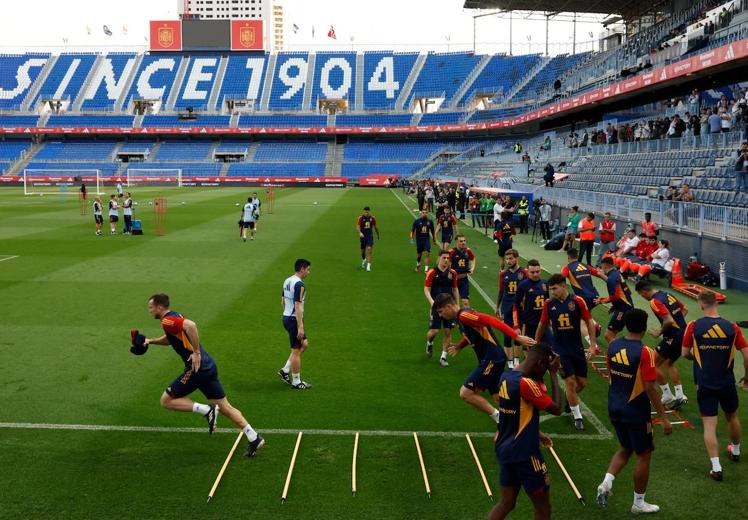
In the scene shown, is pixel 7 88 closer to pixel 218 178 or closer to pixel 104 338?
pixel 218 178

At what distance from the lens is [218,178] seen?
83.7 meters

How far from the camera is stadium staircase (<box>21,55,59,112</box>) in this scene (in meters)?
91.9

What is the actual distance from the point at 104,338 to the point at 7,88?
3809 inches

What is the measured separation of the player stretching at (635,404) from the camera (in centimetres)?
642

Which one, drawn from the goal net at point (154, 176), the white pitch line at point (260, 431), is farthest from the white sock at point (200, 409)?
the goal net at point (154, 176)

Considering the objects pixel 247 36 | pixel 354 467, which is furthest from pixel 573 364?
pixel 247 36

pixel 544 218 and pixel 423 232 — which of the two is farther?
pixel 544 218

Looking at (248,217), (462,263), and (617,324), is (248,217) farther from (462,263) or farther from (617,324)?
(617,324)

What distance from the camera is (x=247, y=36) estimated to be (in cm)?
10488

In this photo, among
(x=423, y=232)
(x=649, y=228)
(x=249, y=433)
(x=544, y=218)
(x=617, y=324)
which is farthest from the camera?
A: (x=544, y=218)

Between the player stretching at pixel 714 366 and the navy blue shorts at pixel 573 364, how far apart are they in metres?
1.64

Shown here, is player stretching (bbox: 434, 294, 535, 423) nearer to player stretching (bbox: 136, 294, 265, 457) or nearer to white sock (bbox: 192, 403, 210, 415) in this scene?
player stretching (bbox: 136, 294, 265, 457)

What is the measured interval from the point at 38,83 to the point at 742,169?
3799 inches

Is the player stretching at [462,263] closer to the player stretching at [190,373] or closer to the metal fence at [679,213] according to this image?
the player stretching at [190,373]
